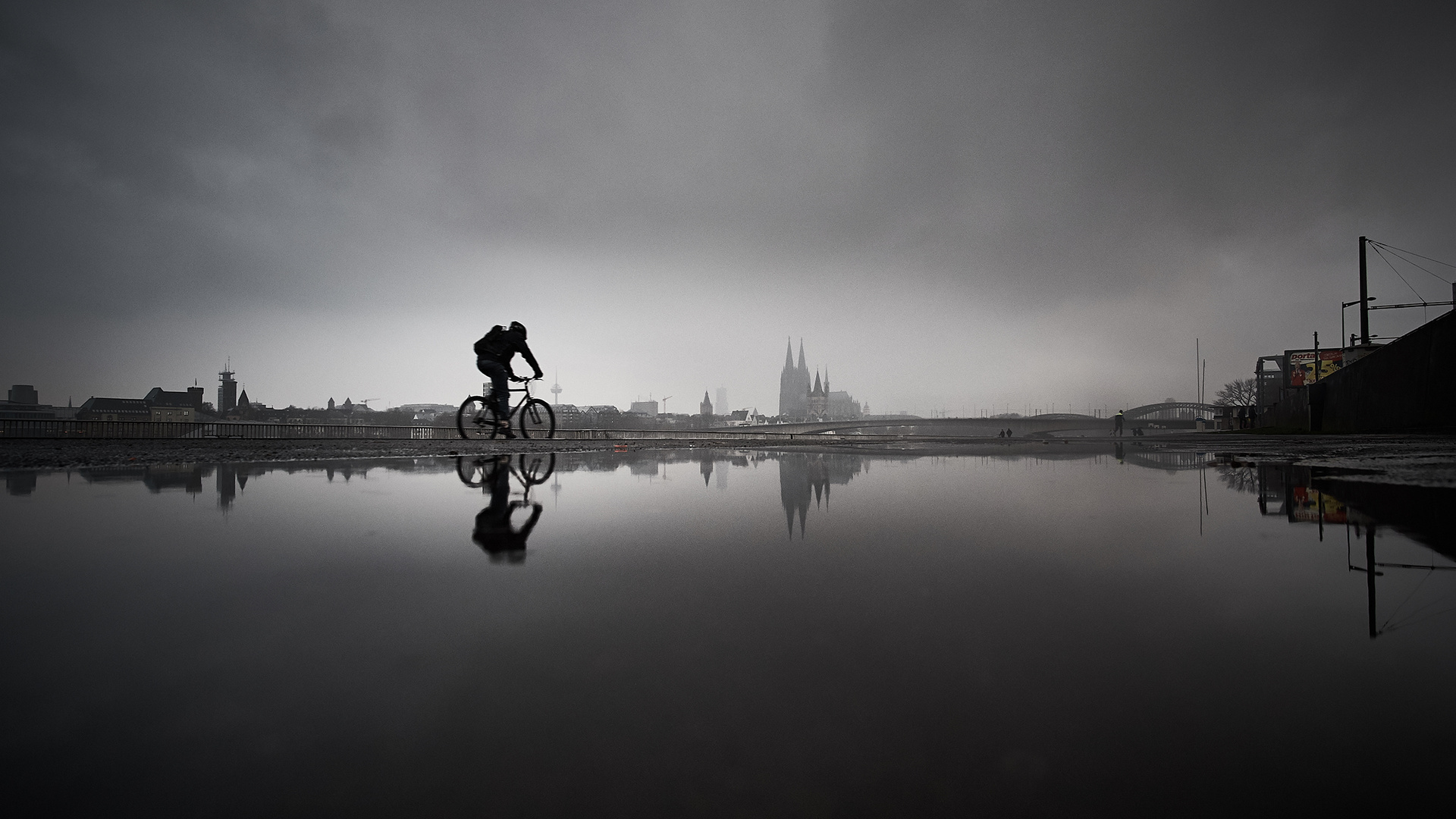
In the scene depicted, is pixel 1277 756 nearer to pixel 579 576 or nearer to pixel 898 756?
pixel 898 756

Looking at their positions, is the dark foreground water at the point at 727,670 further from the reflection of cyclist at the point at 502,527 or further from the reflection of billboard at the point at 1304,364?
the reflection of billboard at the point at 1304,364

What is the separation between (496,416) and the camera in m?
10.9

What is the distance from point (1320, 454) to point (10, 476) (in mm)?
15590

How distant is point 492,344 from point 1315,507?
1033cm

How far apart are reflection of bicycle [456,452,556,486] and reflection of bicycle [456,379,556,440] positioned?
2306mm

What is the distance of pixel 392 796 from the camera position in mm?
993

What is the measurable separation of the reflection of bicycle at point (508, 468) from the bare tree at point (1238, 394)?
106930 mm

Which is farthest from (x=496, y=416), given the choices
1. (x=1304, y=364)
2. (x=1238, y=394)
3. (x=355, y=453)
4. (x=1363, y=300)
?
(x=1238, y=394)

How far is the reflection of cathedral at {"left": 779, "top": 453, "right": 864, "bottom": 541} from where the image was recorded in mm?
3930

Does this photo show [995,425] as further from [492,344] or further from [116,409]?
[116,409]

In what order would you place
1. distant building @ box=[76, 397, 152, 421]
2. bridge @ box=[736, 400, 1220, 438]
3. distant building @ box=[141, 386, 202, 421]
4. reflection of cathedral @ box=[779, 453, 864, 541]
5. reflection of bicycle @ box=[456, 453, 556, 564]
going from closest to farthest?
reflection of bicycle @ box=[456, 453, 556, 564] → reflection of cathedral @ box=[779, 453, 864, 541] → distant building @ box=[76, 397, 152, 421] → distant building @ box=[141, 386, 202, 421] → bridge @ box=[736, 400, 1220, 438]

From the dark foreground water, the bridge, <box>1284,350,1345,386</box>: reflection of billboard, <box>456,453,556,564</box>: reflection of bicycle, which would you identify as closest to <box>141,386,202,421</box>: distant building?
the bridge

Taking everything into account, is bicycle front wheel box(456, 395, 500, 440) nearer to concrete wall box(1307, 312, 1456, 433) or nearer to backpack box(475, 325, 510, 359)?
backpack box(475, 325, 510, 359)

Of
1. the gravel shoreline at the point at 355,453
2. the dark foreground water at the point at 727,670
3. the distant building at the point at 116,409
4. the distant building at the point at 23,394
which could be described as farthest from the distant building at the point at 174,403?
the dark foreground water at the point at 727,670
